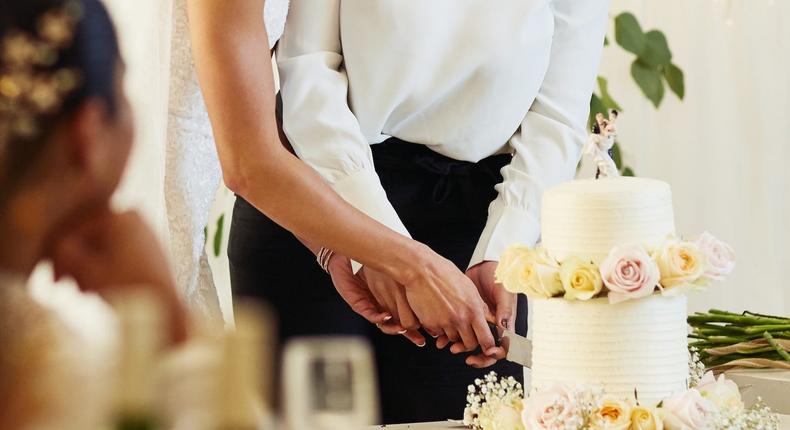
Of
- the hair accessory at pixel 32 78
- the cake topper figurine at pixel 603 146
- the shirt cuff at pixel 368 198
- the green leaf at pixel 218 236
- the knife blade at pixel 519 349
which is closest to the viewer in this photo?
the hair accessory at pixel 32 78

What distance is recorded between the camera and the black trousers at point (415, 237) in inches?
52.5

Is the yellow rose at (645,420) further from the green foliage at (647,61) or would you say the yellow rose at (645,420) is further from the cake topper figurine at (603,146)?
the green foliage at (647,61)

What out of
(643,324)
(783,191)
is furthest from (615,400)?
(783,191)

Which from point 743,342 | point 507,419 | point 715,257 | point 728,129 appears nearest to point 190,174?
point 507,419

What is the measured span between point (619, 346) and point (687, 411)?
78 mm

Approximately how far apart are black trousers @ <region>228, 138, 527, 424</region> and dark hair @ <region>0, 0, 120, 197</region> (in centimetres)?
105

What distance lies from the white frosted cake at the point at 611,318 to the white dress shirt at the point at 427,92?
36 cm

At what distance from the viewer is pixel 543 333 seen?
36.8 inches

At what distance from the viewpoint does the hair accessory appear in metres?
0.27

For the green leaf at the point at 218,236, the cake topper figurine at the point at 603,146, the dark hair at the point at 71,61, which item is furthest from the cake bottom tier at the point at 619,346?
the green leaf at the point at 218,236

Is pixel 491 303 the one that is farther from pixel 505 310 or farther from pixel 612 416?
pixel 612 416

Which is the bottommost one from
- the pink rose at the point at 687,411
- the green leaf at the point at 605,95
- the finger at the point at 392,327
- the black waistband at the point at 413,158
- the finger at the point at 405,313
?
the pink rose at the point at 687,411

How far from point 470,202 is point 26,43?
113cm

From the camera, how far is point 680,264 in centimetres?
89
